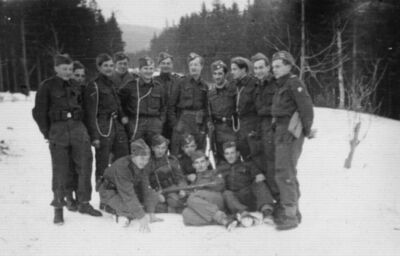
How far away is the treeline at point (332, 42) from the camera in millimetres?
14190

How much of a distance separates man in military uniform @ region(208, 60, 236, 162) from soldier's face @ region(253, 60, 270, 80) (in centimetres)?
63

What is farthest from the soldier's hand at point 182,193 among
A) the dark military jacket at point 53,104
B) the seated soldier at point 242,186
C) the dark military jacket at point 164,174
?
the dark military jacket at point 53,104

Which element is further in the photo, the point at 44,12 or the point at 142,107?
the point at 44,12

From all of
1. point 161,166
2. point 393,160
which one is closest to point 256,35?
point 393,160

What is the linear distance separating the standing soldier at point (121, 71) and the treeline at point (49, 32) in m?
22.8

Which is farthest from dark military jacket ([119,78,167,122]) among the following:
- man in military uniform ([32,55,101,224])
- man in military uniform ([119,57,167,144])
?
man in military uniform ([32,55,101,224])

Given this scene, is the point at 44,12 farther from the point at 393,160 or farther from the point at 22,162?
the point at 393,160

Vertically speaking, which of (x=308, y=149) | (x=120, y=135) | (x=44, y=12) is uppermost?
(x=44, y=12)

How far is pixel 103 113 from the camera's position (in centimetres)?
516

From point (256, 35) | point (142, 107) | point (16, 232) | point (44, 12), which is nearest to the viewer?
point (16, 232)

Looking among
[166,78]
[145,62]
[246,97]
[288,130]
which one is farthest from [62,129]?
[288,130]

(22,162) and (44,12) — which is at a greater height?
(44,12)

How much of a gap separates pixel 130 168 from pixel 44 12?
2805cm

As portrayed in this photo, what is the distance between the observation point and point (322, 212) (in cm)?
498
